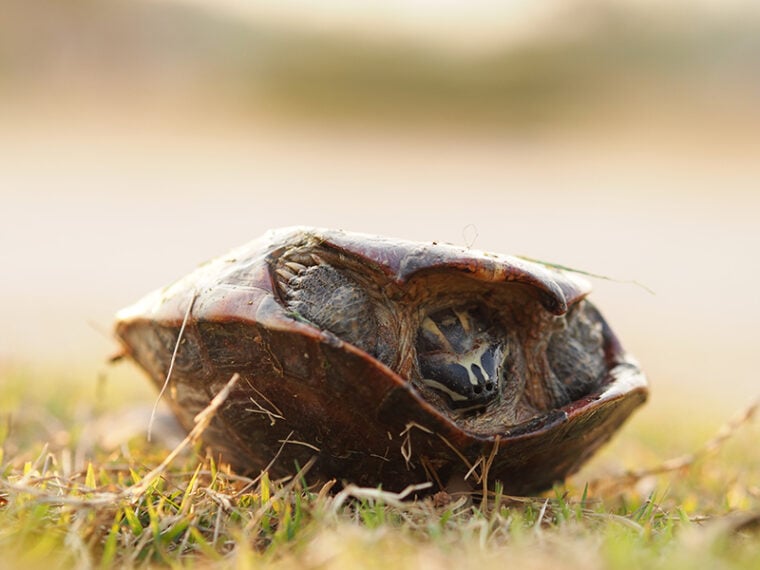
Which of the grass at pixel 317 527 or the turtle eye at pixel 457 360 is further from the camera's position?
the turtle eye at pixel 457 360

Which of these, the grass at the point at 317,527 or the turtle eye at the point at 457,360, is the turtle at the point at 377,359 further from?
the grass at the point at 317,527

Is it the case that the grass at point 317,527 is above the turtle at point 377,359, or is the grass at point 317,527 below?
below

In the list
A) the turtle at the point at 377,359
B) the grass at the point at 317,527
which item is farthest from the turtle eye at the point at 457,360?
the grass at the point at 317,527

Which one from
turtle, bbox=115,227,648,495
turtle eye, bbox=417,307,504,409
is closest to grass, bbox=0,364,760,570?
turtle, bbox=115,227,648,495

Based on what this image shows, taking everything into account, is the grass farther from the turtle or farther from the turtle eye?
the turtle eye

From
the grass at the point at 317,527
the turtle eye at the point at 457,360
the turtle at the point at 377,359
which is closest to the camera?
the grass at the point at 317,527

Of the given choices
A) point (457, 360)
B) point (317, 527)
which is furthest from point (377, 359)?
point (317, 527)

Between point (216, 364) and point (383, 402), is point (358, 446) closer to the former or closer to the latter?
point (383, 402)

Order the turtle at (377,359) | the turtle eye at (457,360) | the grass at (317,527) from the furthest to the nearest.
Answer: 1. the turtle eye at (457,360)
2. the turtle at (377,359)
3. the grass at (317,527)
